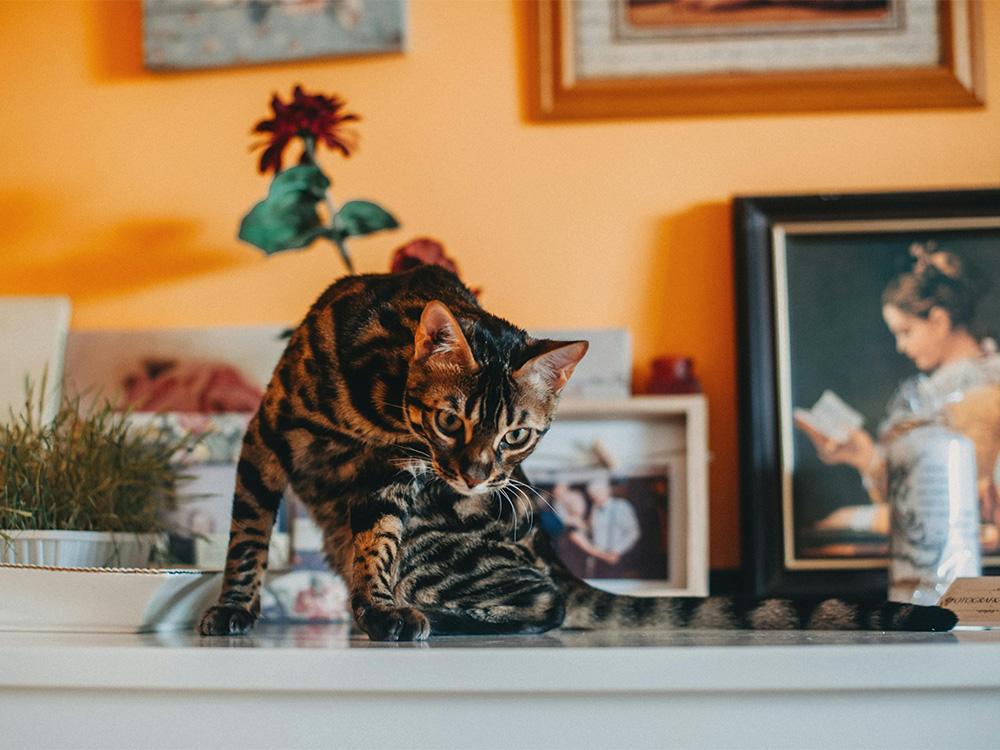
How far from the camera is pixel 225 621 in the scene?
2.82 feet

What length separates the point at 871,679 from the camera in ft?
2.09

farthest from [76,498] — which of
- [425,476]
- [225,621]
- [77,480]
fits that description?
[425,476]

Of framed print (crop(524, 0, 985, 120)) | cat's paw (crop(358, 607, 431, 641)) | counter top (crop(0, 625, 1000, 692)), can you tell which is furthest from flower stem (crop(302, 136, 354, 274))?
counter top (crop(0, 625, 1000, 692))

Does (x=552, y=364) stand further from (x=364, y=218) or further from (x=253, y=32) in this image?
(x=253, y=32)

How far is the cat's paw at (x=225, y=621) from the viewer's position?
2.79 feet

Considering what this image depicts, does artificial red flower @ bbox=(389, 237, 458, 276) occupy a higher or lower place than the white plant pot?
higher

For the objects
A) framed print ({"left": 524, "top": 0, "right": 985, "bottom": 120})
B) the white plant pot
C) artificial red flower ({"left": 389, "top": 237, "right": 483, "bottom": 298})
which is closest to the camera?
the white plant pot

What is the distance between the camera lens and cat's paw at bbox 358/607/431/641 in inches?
30.3

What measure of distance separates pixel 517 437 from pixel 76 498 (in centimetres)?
41

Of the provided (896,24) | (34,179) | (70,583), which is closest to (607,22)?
(896,24)

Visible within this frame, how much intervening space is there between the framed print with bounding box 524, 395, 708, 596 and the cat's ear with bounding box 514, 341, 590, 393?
0.36m

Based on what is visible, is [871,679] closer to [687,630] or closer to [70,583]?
[687,630]

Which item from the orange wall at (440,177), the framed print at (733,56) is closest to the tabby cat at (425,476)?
the orange wall at (440,177)

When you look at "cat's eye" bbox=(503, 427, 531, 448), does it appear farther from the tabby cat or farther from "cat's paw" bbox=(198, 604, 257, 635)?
"cat's paw" bbox=(198, 604, 257, 635)
